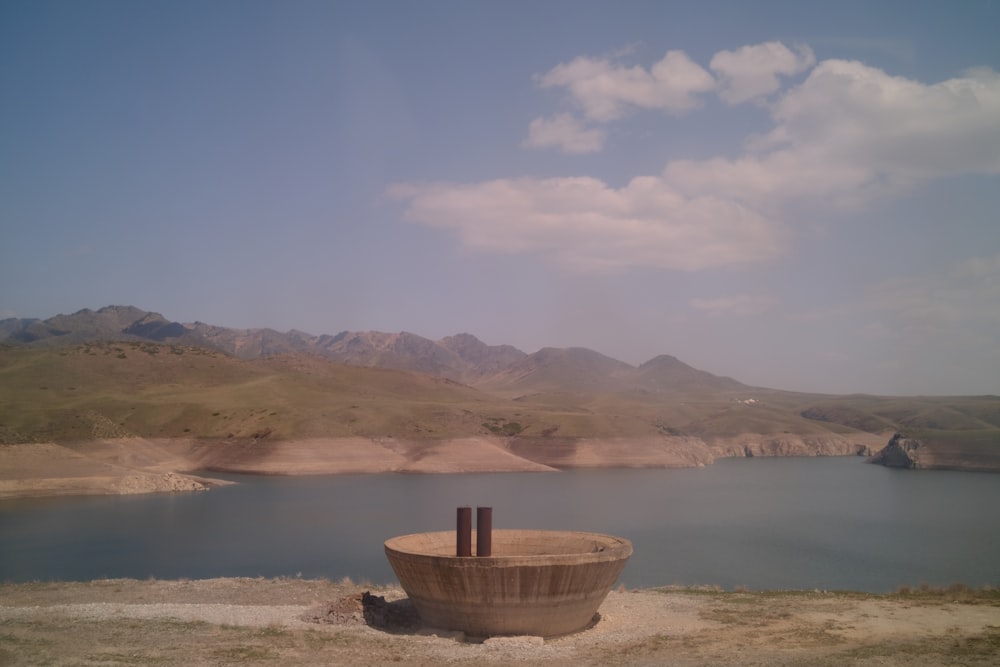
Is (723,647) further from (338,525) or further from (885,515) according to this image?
(885,515)

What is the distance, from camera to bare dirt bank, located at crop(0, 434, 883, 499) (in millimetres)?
59375

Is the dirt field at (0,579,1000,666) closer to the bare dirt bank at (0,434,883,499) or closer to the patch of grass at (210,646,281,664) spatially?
the patch of grass at (210,646,281,664)

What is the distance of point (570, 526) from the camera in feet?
146

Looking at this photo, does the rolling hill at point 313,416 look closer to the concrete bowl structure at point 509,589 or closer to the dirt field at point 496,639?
the dirt field at point 496,639

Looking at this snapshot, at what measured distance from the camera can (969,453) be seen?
90.5 m

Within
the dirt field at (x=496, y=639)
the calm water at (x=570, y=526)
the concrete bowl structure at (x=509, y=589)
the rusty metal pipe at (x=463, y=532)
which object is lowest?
the calm water at (x=570, y=526)

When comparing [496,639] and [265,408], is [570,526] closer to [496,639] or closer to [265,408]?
[496,639]

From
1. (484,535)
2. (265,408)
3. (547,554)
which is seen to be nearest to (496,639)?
(484,535)

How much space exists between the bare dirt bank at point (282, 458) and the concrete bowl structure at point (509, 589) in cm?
5103

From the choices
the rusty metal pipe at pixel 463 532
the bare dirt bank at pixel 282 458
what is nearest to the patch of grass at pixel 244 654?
the rusty metal pipe at pixel 463 532

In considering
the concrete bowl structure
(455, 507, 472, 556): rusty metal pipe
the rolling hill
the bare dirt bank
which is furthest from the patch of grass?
the rolling hill

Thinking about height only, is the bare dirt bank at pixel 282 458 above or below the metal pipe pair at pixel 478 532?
below

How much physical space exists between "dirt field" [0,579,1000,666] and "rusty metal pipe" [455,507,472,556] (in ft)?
5.81

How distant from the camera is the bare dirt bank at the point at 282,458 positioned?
195 feet
